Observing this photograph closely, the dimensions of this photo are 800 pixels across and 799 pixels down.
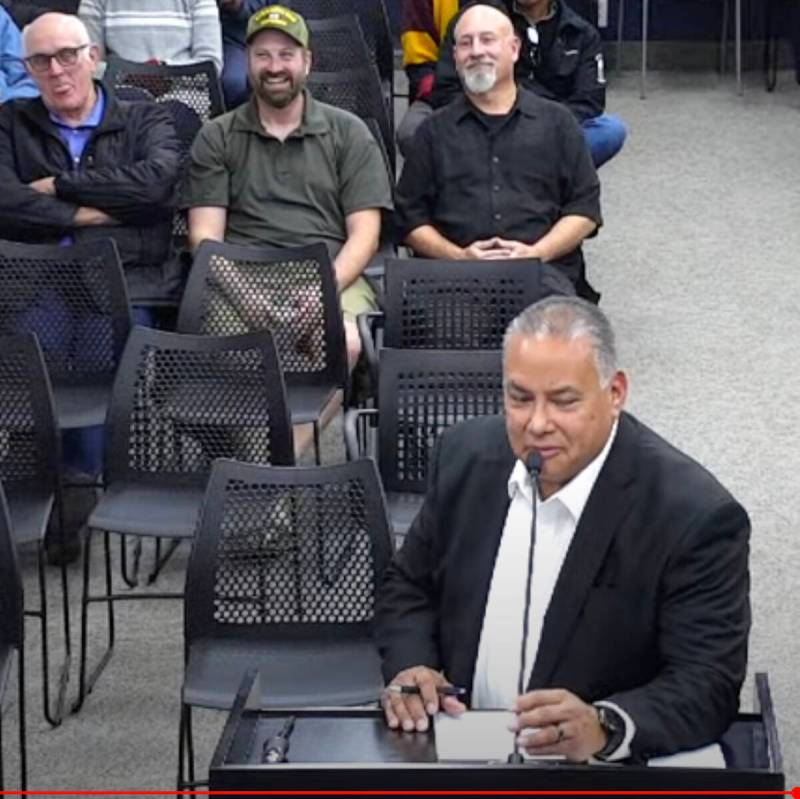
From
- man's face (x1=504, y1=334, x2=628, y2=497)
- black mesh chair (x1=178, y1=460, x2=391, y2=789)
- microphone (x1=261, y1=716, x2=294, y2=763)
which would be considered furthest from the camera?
black mesh chair (x1=178, y1=460, x2=391, y2=789)

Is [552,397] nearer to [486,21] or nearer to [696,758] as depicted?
[696,758]

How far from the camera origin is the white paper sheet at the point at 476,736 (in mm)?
2574

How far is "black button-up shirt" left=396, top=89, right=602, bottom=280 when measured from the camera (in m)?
5.79

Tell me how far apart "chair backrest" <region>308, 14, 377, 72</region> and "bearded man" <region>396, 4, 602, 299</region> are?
126 cm

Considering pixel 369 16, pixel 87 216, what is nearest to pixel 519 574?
pixel 87 216

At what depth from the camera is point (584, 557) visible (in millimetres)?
2965

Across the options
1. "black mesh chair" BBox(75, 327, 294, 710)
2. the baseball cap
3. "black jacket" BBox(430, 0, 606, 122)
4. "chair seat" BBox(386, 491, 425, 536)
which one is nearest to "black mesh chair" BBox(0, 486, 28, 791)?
"black mesh chair" BBox(75, 327, 294, 710)

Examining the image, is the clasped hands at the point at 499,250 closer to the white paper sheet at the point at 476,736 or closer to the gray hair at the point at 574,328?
the gray hair at the point at 574,328

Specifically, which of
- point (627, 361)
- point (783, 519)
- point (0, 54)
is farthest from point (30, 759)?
point (0, 54)

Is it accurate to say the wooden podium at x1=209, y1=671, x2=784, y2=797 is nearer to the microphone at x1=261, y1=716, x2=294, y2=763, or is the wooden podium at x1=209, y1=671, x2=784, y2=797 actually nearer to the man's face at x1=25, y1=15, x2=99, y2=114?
the microphone at x1=261, y1=716, x2=294, y2=763

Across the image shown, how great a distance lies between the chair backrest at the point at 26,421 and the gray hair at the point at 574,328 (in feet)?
6.12

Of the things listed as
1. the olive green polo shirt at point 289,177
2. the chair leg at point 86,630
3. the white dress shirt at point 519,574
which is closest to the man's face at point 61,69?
the olive green polo shirt at point 289,177

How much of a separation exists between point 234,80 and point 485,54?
1.97 metres

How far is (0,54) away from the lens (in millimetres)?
6852
